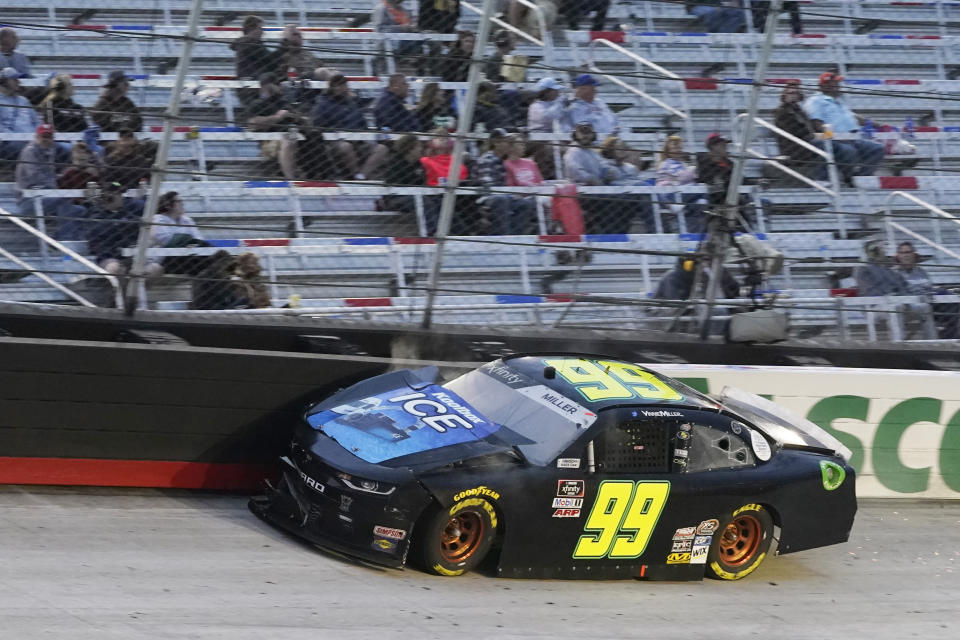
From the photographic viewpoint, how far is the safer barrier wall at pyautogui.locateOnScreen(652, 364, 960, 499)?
9609 mm

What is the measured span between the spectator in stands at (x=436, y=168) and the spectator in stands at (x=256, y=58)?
1059 mm

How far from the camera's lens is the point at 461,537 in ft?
24.0

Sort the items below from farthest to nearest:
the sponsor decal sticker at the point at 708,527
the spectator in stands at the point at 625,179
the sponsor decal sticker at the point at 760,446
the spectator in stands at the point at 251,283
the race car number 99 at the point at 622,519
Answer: the spectator in stands at the point at 625,179, the spectator in stands at the point at 251,283, the sponsor decal sticker at the point at 760,446, the sponsor decal sticker at the point at 708,527, the race car number 99 at the point at 622,519

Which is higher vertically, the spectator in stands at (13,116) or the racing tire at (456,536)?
the spectator in stands at (13,116)

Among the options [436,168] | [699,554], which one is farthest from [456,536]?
[436,168]

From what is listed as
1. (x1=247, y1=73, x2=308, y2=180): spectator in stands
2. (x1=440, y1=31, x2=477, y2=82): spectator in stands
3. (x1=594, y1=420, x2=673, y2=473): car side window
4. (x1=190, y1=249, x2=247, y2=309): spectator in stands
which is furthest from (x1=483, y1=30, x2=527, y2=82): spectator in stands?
(x1=594, y1=420, x2=673, y2=473): car side window

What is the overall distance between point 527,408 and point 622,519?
87 centimetres

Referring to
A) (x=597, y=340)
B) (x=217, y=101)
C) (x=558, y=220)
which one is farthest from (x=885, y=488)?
(x=217, y=101)

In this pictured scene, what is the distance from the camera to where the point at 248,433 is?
331 inches

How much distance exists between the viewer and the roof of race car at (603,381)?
7762 millimetres

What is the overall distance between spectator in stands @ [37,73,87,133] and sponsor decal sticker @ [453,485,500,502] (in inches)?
120

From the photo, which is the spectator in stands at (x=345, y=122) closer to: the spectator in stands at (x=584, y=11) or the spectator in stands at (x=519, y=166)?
the spectator in stands at (x=519, y=166)

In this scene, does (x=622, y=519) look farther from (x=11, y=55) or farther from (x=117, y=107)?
(x=11, y=55)

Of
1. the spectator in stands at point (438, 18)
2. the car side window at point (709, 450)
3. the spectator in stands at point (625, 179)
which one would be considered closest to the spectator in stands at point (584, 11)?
the spectator in stands at point (438, 18)
